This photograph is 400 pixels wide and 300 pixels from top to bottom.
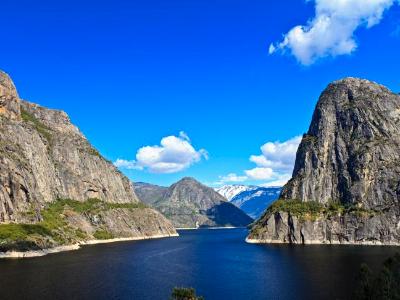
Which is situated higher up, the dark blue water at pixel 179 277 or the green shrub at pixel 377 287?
the green shrub at pixel 377 287

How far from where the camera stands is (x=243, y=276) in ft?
485

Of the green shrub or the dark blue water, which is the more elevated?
the green shrub

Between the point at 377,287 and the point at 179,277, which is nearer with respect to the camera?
the point at 377,287

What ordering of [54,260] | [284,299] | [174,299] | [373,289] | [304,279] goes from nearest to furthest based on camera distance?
[174,299]
[373,289]
[284,299]
[304,279]
[54,260]

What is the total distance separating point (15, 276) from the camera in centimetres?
13800

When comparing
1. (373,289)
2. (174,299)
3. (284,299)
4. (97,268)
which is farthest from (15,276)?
(373,289)

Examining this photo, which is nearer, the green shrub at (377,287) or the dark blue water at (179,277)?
the green shrub at (377,287)

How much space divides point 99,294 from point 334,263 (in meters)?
87.7

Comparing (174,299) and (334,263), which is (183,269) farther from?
(174,299)

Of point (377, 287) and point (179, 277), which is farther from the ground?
point (377, 287)

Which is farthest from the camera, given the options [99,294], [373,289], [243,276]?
[243,276]

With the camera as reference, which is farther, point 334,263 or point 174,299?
point 334,263

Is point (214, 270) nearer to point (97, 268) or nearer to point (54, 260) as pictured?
point (97, 268)

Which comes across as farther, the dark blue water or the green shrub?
the dark blue water
